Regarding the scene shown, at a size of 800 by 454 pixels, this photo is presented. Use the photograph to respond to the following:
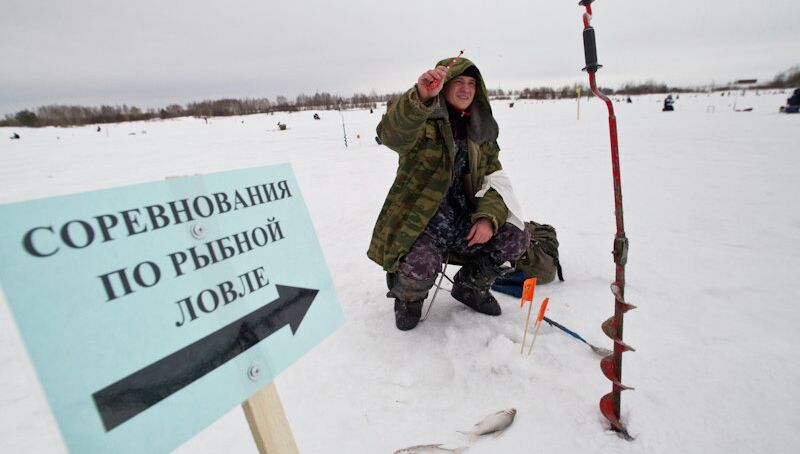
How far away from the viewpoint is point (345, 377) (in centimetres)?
169

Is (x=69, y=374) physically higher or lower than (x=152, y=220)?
lower

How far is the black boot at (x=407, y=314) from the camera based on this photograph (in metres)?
2.01

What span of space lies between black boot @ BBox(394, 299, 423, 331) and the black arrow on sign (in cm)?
115

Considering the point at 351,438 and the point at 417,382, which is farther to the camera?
the point at 417,382

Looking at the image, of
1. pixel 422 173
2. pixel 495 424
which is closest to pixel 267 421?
pixel 495 424

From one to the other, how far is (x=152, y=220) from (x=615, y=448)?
1.60 meters

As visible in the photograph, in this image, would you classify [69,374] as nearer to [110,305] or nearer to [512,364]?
[110,305]

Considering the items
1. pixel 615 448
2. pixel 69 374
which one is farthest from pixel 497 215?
pixel 69 374

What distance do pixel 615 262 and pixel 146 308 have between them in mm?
1270

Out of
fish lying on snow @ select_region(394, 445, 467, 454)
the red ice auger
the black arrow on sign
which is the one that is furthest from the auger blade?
the black arrow on sign

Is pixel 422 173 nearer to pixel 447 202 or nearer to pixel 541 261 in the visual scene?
pixel 447 202

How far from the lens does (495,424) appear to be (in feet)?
4.42

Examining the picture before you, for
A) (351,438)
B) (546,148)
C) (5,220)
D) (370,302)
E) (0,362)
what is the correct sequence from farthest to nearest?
(546,148) < (370,302) < (0,362) < (351,438) < (5,220)

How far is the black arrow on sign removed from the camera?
61 centimetres
